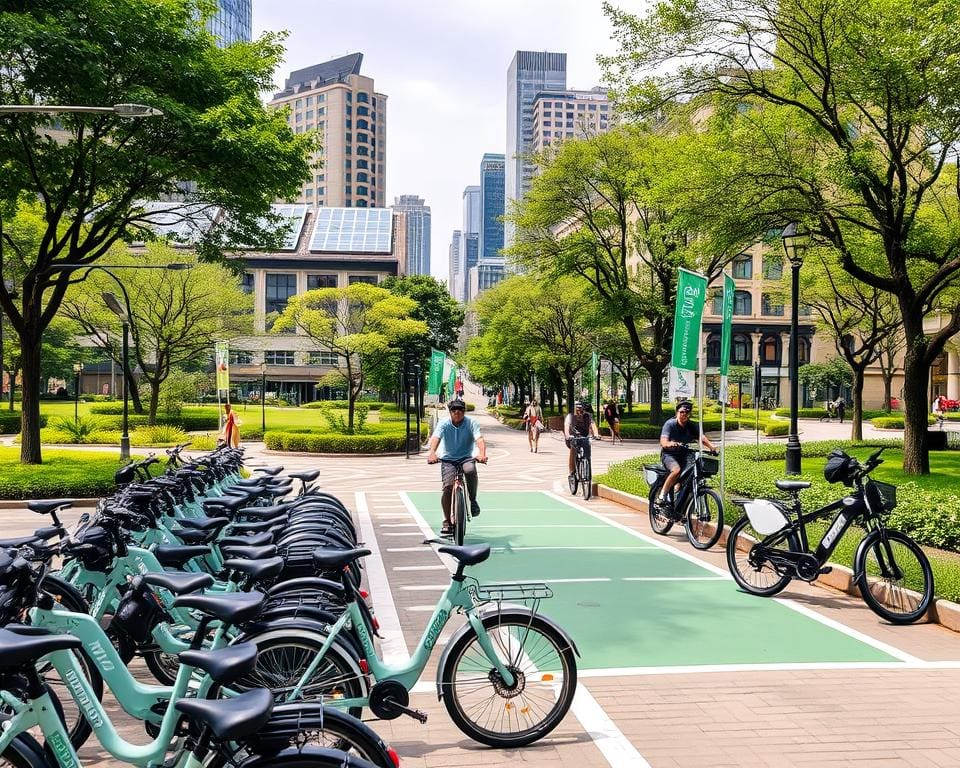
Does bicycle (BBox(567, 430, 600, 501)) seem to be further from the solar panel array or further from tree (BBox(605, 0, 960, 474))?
the solar panel array

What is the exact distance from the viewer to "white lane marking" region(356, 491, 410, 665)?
6535 millimetres

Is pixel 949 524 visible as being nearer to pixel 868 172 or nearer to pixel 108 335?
pixel 868 172

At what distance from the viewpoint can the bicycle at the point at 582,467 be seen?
16734 millimetres

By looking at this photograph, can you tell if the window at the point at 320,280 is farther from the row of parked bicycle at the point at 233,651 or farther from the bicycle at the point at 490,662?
the bicycle at the point at 490,662

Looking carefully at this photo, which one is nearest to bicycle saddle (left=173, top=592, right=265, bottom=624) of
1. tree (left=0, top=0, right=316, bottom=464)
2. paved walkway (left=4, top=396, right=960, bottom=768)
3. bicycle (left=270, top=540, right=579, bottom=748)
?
bicycle (left=270, top=540, right=579, bottom=748)

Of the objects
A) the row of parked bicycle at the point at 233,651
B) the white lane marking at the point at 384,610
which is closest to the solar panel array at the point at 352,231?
the white lane marking at the point at 384,610

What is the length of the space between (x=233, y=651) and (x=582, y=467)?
A: 14578 mm

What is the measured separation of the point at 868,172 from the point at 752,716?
14.1 m

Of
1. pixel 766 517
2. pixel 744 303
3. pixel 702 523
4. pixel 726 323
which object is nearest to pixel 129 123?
pixel 726 323

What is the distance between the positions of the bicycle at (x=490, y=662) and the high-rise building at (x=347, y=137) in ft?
474

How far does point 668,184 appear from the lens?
18578 mm

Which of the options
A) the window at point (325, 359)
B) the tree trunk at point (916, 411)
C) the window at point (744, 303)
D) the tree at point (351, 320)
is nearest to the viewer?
the tree trunk at point (916, 411)

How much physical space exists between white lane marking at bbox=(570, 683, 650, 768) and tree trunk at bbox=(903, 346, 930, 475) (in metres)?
15.1

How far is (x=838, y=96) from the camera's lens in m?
17.0
